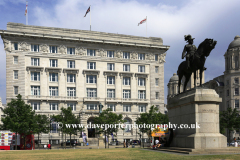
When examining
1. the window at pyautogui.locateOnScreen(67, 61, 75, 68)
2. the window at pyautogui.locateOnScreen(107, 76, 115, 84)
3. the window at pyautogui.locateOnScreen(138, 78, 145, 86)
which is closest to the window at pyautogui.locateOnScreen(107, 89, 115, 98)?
the window at pyautogui.locateOnScreen(107, 76, 115, 84)

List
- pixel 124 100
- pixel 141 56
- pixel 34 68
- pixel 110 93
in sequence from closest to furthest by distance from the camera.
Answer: pixel 34 68 → pixel 124 100 → pixel 110 93 → pixel 141 56

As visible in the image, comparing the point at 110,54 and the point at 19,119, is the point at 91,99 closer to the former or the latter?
the point at 110,54

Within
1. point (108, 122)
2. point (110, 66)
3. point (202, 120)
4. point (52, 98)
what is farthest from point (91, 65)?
point (202, 120)

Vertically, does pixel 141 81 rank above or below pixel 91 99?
above

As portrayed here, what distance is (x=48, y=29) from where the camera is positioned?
274 feet

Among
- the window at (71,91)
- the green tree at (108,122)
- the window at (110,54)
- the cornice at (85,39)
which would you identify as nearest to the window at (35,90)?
the window at (71,91)

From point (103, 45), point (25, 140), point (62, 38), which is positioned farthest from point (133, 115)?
point (25, 140)

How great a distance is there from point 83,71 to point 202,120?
63.8m

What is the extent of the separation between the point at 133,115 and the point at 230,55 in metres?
39.7

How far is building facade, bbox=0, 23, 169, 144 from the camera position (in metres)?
79.9

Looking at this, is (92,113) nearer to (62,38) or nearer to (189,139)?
(62,38)

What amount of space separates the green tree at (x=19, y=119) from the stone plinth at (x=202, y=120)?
36.6m

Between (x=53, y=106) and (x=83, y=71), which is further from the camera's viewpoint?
(x=83, y=71)

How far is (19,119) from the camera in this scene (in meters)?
55.4
